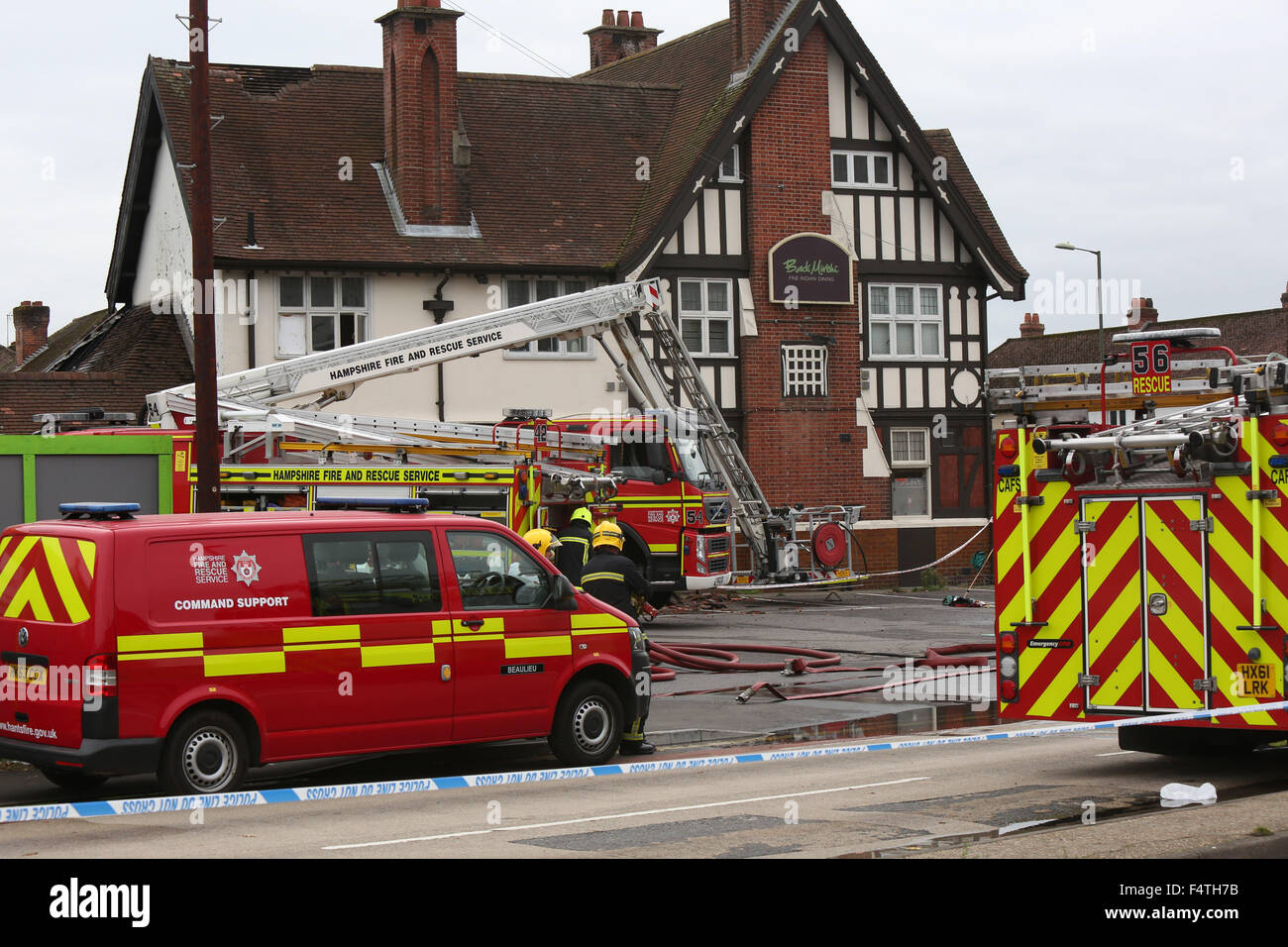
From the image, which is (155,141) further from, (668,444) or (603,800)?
(603,800)

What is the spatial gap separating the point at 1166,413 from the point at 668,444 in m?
13.4

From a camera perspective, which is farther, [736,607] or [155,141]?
[155,141]

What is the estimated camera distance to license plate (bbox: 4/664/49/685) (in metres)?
10.4

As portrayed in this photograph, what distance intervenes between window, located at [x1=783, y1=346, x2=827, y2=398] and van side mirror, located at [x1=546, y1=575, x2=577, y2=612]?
21.0 meters

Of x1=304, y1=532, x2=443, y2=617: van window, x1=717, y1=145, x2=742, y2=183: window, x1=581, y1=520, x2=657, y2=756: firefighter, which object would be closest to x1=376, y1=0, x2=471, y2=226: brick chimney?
x1=717, y1=145, x2=742, y2=183: window

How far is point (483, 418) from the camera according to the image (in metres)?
31.0

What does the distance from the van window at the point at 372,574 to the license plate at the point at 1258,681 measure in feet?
17.4

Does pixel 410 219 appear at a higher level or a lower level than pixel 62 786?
higher

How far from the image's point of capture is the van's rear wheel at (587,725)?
1223 centimetres

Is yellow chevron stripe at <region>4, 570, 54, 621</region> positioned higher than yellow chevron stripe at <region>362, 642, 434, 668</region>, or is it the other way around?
yellow chevron stripe at <region>4, 570, 54, 621</region>

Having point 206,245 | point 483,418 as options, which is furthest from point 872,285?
point 206,245

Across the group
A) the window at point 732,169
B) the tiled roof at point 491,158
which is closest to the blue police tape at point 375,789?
the tiled roof at point 491,158

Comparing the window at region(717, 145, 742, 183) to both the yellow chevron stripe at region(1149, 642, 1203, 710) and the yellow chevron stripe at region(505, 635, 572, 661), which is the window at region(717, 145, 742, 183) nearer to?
the yellow chevron stripe at region(505, 635, 572, 661)

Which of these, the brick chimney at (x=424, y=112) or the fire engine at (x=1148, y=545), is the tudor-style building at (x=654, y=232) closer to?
the brick chimney at (x=424, y=112)
